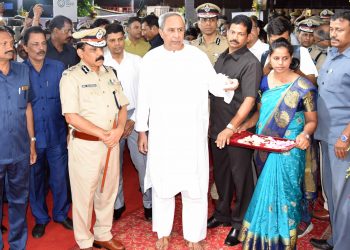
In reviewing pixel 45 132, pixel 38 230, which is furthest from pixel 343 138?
pixel 38 230

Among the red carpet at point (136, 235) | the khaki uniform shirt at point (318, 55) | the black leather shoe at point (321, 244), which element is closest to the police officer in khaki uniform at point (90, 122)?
the red carpet at point (136, 235)

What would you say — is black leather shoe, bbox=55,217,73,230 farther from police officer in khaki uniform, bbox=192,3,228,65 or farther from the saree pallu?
police officer in khaki uniform, bbox=192,3,228,65

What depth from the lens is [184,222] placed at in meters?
3.53

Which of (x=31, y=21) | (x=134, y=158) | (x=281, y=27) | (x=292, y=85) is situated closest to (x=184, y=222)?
(x=134, y=158)

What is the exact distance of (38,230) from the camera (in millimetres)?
3787

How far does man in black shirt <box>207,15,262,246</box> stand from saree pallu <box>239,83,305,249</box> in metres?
0.19

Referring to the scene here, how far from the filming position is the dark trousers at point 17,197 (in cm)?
314

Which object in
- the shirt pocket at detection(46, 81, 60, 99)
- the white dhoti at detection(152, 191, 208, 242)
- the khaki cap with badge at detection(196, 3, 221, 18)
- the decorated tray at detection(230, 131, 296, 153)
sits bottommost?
the white dhoti at detection(152, 191, 208, 242)

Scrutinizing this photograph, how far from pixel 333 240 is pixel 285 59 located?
1.39m

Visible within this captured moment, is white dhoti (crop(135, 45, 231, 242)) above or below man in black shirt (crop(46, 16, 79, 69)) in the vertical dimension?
below

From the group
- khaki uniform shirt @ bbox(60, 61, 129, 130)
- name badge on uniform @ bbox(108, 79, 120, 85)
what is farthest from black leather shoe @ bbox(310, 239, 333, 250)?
name badge on uniform @ bbox(108, 79, 120, 85)

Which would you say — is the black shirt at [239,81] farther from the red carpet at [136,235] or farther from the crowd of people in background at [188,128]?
the red carpet at [136,235]

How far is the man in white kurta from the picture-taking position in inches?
129

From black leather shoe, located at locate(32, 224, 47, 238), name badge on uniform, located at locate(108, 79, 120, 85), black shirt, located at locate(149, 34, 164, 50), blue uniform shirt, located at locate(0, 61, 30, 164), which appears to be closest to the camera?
blue uniform shirt, located at locate(0, 61, 30, 164)
